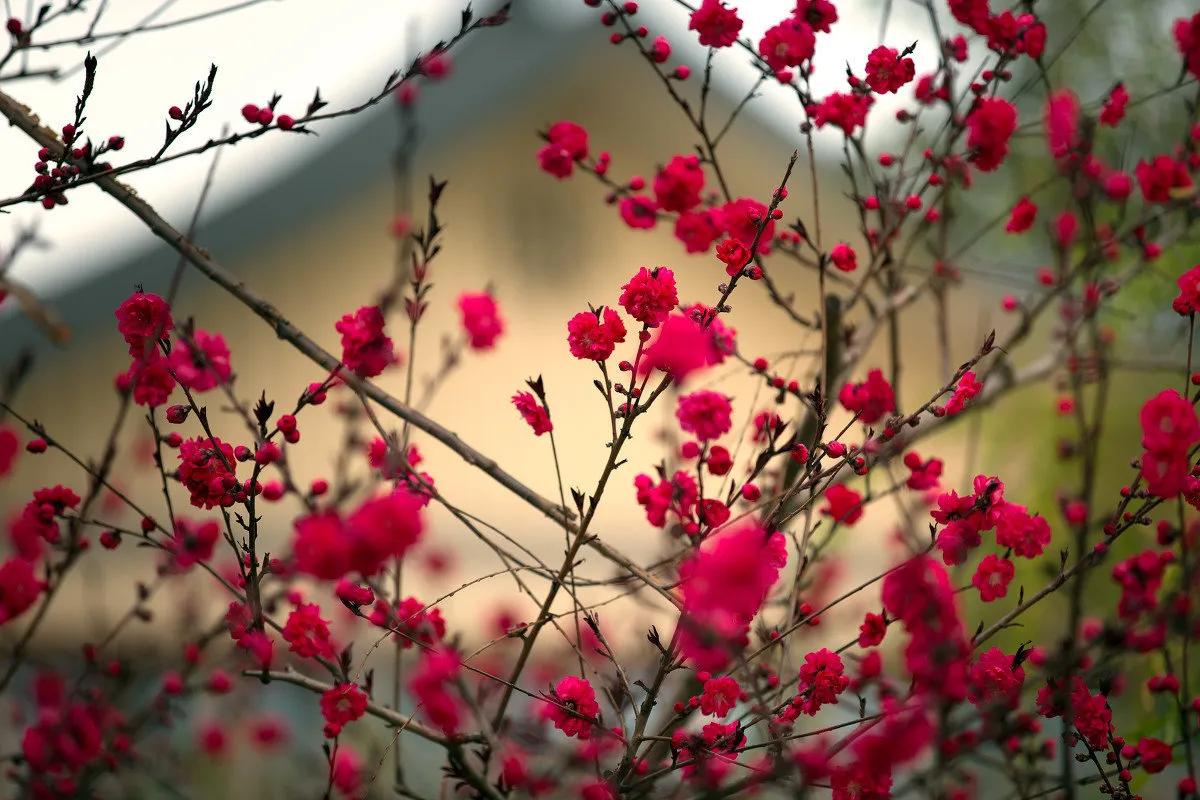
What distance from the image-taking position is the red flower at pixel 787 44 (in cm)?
187

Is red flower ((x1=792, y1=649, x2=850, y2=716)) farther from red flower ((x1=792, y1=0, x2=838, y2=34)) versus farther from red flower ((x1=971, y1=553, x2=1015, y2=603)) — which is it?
red flower ((x1=792, y1=0, x2=838, y2=34))

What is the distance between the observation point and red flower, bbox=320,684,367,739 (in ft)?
4.33

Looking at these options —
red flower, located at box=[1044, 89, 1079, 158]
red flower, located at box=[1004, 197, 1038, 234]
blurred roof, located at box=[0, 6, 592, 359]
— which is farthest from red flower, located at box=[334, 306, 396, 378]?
blurred roof, located at box=[0, 6, 592, 359]

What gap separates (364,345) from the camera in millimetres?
1402

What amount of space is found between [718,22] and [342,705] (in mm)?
1288

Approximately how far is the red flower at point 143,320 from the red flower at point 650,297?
1.97 feet

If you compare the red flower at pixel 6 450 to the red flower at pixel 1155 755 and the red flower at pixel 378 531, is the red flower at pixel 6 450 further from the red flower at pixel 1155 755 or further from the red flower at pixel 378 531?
the red flower at pixel 1155 755

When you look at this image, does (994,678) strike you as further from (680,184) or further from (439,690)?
(680,184)

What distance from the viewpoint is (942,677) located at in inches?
35.4

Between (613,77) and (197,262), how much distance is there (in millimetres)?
6247

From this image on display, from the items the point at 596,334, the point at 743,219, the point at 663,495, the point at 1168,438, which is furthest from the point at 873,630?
the point at 743,219

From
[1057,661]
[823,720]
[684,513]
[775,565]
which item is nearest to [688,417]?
[684,513]

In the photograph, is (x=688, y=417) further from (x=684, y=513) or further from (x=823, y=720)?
(x=823, y=720)

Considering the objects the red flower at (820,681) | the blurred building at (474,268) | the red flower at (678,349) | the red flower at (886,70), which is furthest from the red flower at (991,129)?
the blurred building at (474,268)
